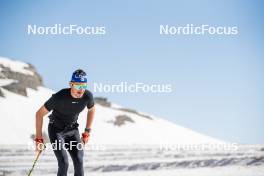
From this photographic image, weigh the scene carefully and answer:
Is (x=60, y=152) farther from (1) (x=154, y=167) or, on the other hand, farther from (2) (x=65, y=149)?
(1) (x=154, y=167)

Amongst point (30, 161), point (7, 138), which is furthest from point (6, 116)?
point (30, 161)

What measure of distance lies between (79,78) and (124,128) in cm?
3837

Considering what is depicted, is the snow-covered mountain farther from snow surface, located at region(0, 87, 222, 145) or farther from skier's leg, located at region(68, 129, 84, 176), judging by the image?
skier's leg, located at region(68, 129, 84, 176)

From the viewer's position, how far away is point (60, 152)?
22.4 ft

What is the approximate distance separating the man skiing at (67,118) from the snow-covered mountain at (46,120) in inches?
938

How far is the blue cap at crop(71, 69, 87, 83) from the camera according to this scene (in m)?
6.79

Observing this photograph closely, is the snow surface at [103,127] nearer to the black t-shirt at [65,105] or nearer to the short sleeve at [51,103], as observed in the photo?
the black t-shirt at [65,105]

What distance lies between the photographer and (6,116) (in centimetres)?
3866

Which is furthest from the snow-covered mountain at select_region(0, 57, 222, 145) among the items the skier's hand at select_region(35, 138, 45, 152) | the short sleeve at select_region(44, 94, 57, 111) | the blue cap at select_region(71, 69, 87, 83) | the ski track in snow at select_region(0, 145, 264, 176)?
the blue cap at select_region(71, 69, 87, 83)

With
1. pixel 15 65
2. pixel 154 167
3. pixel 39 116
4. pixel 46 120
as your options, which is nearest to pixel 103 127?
pixel 46 120

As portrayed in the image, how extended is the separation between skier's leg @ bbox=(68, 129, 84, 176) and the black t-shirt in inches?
10.8

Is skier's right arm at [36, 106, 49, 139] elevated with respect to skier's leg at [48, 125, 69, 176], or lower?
elevated

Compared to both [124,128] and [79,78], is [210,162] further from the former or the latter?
[124,128]

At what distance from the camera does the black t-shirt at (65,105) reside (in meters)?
6.89
